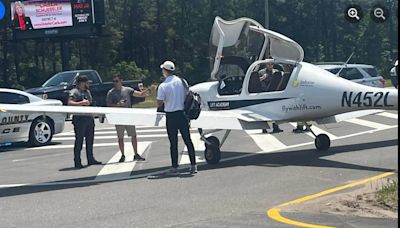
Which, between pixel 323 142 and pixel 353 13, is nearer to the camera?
pixel 353 13

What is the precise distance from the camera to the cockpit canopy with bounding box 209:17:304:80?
14.5 m

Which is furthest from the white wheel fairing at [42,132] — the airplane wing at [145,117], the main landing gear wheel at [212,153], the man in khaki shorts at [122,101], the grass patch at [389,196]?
the grass patch at [389,196]

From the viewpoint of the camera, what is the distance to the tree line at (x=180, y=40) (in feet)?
234

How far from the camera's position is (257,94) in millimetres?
14227

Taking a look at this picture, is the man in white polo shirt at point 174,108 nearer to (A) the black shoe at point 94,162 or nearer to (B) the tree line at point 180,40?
(A) the black shoe at point 94,162

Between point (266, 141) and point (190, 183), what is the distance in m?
6.01

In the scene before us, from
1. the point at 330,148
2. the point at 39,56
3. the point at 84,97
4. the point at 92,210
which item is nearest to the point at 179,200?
the point at 92,210

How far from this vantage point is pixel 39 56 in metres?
74.3

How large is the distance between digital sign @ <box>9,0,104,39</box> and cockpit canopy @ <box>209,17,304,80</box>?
99.5 ft

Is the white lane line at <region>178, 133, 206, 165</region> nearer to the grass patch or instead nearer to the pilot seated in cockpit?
the pilot seated in cockpit

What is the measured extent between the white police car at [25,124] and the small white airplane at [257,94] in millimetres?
3695

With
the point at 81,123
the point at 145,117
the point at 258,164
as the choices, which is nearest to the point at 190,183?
the point at 145,117

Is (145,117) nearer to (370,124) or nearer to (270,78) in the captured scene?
(270,78)

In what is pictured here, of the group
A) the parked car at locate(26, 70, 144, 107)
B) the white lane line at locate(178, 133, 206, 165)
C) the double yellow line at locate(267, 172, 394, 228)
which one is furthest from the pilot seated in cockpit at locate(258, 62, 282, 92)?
the parked car at locate(26, 70, 144, 107)
